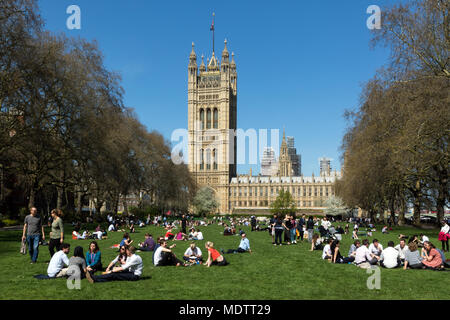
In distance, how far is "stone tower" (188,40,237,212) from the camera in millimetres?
127438

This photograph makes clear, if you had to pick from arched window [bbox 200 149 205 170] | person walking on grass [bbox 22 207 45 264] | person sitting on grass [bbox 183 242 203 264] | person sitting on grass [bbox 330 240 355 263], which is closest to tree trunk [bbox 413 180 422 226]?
person sitting on grass [bbox 330 240 355 263]

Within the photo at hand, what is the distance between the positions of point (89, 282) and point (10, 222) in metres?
30.7

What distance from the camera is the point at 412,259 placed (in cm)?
1446

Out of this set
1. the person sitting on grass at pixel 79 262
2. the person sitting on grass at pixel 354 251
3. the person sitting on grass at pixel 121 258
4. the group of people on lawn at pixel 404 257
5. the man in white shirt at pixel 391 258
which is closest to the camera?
the person sitting on grass at pixel 79 262

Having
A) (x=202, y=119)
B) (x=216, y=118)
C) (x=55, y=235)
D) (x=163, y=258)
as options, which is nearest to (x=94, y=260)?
(x=55, y=235)

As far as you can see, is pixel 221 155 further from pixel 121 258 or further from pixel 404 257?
pixel 121 258

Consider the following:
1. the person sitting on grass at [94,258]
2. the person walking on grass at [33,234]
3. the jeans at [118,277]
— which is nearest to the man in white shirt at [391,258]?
the jeans at [118,277]

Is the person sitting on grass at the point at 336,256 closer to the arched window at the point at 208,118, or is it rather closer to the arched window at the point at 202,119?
the arched window at the point at 202,119

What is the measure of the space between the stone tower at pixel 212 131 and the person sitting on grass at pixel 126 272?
114m

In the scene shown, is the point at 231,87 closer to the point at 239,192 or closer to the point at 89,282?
the point at 239,192

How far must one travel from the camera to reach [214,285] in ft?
37.0

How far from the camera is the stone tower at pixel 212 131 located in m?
127

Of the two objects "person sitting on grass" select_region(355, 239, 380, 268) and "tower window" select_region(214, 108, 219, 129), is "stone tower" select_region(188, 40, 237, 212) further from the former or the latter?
"person sitting on grass" select_region(355, 239, 380, 268)

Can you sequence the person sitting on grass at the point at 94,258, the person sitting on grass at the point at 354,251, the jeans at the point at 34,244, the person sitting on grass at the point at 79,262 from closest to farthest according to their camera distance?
the person sitting on grass at the point at 79,262
the person sitting on grass at the point at 94,258
the jeans at the point at 34,244
the person sitting on grass at the point at 354,251
